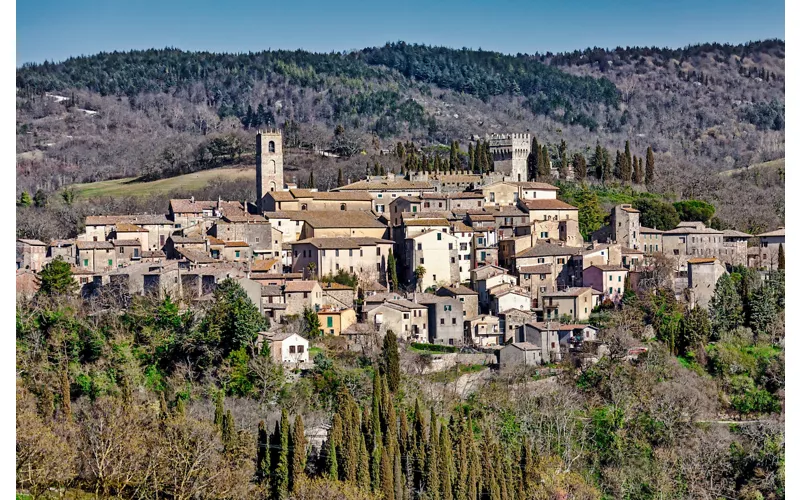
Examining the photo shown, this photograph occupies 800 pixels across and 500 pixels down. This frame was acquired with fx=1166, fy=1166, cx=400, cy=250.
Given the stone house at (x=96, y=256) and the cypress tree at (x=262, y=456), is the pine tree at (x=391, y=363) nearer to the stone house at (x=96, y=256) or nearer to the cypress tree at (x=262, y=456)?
the cypress tree at (x=262, y=456)

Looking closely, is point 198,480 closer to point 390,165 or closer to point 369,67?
point 390,165

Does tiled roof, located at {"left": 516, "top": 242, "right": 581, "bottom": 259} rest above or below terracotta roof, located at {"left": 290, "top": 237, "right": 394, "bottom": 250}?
below

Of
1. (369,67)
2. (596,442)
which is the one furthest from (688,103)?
(596,442)

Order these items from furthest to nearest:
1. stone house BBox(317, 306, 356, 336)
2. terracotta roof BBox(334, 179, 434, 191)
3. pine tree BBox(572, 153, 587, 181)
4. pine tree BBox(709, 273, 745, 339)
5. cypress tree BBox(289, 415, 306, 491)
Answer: pine tree BBox(572, 153, 587, 181)
terracotta roof BBox(334, 179, 434, 191)
pine tree BBox(709, 273, 745, 339)
stone house BBox(317, 306, 356, 336)
cypress tree BBox(289, 415, 306, 491)

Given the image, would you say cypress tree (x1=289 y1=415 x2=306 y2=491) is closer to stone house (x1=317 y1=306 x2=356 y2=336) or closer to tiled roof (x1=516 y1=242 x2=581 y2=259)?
stone house (x1=317 y1=306 x2=356 y2=336)

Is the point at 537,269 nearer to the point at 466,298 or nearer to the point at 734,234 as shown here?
the point at 466,298

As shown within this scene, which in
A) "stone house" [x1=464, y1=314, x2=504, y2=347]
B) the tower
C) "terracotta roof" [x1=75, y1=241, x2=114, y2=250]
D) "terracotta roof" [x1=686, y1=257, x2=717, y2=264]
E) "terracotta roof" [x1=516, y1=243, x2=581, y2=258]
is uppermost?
the tower

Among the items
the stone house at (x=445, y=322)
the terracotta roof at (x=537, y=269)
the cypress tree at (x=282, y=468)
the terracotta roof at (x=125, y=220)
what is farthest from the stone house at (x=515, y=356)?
the terracotta roof at (x=125, y=220)

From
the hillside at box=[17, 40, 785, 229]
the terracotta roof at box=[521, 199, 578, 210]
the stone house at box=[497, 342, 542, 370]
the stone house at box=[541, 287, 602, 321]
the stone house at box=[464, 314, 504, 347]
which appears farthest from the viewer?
the hillside at box=[17, 40, 785, 229]

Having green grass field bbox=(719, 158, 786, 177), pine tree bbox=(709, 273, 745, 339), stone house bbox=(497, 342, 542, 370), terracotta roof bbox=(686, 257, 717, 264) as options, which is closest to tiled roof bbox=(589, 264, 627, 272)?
terracotta roof bbox=(686, 257, 717, 264)
